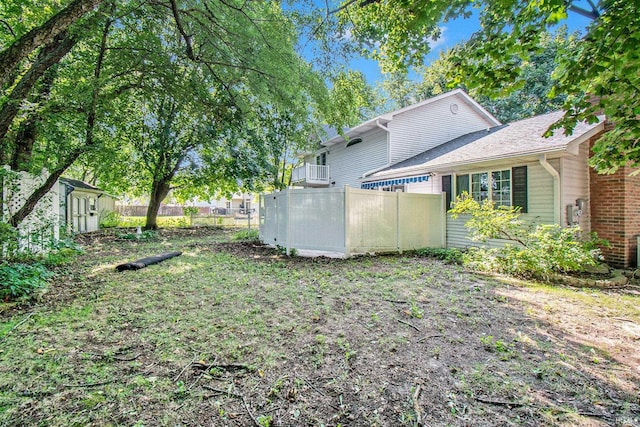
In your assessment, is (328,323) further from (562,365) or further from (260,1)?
(260,1)

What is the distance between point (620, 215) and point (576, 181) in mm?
1174

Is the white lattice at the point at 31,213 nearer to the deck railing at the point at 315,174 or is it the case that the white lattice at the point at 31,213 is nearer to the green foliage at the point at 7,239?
the green foliage at the point at 7,239

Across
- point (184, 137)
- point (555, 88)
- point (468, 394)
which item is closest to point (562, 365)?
point (468, 394)

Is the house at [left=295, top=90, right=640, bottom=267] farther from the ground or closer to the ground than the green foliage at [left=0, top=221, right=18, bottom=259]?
farther from the ground

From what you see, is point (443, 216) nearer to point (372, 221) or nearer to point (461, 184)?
point (461, 184)

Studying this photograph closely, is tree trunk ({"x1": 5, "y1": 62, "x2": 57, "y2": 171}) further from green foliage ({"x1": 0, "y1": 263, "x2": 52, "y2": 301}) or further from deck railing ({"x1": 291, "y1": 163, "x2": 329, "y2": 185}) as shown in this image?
deck railing ({"x1": 291, "y1": 163, "x2": 329, "y2": 185})

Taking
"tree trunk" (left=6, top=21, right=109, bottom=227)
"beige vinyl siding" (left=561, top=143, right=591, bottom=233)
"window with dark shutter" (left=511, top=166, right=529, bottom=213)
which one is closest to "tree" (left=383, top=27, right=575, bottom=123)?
"window with dark shutter" (left=511, top=166, right=529, bottom=213)

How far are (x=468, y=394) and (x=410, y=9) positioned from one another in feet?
13.3

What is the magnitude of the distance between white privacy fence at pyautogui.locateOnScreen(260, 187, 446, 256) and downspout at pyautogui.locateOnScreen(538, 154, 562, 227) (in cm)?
303

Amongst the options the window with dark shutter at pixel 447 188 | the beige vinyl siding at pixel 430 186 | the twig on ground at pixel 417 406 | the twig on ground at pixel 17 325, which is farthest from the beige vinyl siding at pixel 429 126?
the twig on ground at pixel 17 325

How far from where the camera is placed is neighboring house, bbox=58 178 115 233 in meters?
13.4

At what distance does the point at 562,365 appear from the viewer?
269 centimetres

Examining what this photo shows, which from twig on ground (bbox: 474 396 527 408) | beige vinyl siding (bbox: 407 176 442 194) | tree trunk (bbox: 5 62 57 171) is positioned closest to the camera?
twig on ground (bbox: 474 396 527 408)

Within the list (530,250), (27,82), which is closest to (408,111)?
(530,250)
